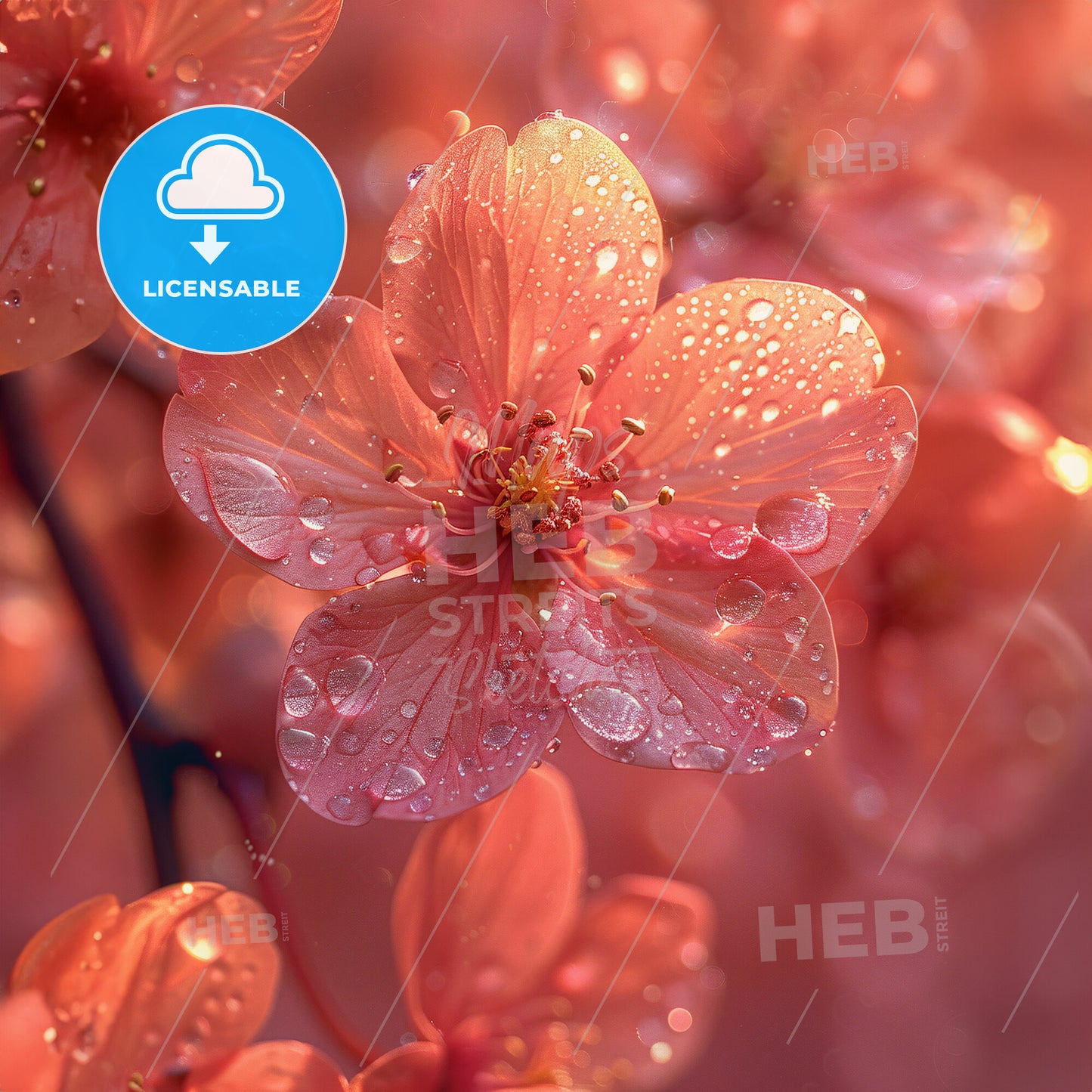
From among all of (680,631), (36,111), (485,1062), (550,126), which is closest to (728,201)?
(550,126)

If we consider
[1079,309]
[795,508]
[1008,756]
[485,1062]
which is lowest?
[485,1062]

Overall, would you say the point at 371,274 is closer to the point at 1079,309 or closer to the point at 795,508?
the point at 795,508

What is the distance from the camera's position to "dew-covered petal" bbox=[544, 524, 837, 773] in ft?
1.22

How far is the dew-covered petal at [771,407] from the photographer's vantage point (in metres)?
0.38

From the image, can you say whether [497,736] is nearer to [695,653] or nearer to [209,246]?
[695,653]

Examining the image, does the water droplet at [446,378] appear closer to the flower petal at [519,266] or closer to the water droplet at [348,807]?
the flower petal at [519,266]

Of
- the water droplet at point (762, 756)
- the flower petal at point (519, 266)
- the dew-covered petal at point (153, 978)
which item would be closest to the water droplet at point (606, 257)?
the flower petal at point (519, 266)

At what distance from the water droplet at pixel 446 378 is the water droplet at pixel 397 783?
164 mm

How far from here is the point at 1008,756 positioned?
43 cm

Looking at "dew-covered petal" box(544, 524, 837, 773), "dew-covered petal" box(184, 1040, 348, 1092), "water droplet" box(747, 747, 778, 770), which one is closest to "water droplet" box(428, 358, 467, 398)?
"dew-covered petal" box(544, 524, 837, 773)

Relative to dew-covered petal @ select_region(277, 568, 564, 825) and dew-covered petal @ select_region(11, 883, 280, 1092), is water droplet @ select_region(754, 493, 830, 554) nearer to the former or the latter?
dew-covered petal @ select_region(277, 568, 564, 825)

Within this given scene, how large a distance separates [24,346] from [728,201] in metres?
0.34

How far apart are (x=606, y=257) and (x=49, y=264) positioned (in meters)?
0.26

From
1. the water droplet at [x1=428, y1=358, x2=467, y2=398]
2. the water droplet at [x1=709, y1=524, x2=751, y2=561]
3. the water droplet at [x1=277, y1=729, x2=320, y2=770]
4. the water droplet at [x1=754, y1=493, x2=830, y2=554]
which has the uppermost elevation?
the water droplet at [x1=428, y1=358, x2=467, y2=398]
